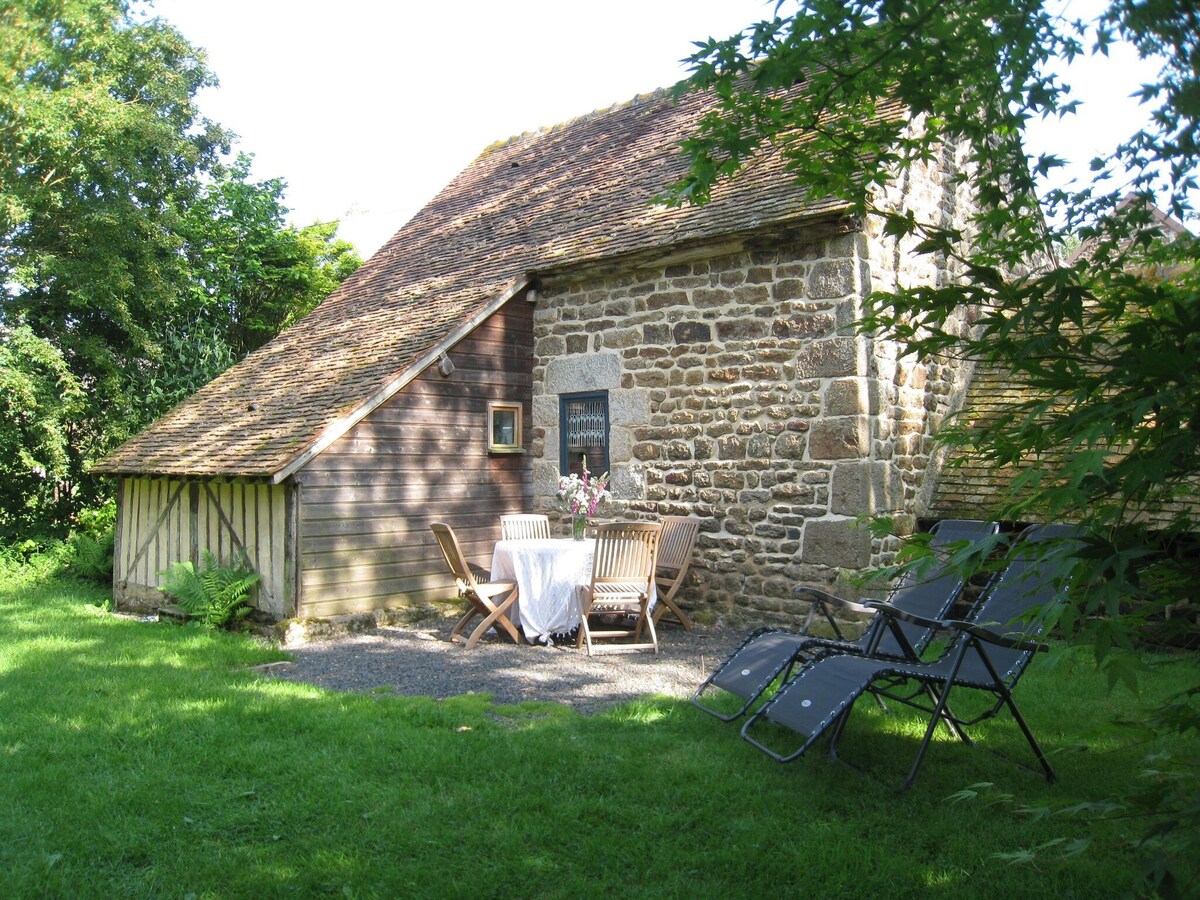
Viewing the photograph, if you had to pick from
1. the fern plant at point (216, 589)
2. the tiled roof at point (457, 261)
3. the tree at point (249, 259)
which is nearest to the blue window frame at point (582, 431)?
the tiled roof at point (457, 261)

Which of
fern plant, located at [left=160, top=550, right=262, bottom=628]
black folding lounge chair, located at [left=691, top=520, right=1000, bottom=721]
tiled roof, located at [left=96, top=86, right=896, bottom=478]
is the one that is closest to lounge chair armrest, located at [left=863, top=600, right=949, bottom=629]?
black folding lounge chair, located at [left=691, top=520, right=1000, bottom=721]

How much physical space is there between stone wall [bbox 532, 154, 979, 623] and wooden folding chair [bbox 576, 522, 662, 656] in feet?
4.31

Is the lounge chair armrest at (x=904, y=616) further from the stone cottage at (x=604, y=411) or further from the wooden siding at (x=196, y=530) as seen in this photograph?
the wooden siding at (x=196, y=530)

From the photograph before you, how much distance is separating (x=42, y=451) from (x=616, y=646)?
10152 millimetres

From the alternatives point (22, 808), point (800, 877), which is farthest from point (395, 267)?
point (800, 877)

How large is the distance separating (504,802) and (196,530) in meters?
7.19

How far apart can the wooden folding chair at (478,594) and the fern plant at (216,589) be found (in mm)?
2205

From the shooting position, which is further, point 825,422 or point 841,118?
point 825,422

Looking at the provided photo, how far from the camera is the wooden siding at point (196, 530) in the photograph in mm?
8844

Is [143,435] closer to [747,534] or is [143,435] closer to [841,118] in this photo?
[747,534]

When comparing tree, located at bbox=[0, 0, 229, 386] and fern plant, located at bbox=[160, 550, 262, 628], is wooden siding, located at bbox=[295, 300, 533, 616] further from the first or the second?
tree, located at bbox=[0, 0, 229, 386]

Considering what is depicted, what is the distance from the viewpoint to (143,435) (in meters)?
11.4

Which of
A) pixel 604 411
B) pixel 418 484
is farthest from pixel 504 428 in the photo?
pixel 418 484

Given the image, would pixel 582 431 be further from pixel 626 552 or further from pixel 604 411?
pixel 626 552
